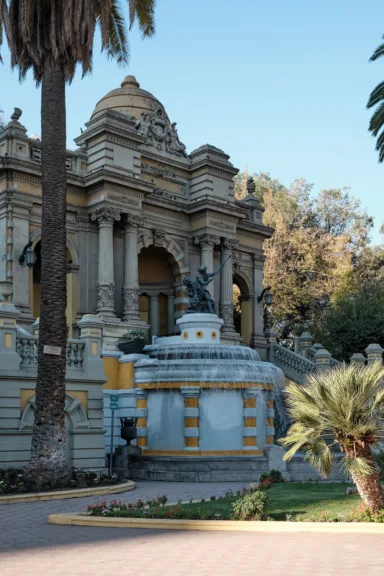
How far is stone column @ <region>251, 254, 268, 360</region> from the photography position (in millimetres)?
35281

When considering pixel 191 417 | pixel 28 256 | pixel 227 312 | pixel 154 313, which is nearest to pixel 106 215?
pixel 28 256

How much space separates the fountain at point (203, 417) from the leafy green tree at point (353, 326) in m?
15.1

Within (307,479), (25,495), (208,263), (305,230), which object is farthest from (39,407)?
(305,230)

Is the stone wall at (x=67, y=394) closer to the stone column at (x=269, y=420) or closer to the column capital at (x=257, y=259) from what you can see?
the stone column at (x=269, y=420)

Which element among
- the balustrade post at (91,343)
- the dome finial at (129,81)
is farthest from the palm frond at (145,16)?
the dome finial at (129,81)

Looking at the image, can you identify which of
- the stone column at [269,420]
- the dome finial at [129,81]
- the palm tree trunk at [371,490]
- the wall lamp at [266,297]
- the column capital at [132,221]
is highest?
the dome finial at [129,81]

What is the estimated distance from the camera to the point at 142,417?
68.3 feet

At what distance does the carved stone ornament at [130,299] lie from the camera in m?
29.5

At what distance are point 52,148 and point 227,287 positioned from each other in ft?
57.4

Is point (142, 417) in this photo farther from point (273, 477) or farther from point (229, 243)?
point (229, 243)

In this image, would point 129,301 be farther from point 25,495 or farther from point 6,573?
point 6,573

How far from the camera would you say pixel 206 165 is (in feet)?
111

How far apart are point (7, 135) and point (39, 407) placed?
14.7 meters

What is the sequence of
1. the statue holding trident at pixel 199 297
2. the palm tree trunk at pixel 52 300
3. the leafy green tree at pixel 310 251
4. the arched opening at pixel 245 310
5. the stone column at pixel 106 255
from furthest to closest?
the leafy green tree at pixel 310 251 < the arched opening at pixel 245 310 < the stone column at pixel 106 255 < the statue holding trident at pixel 199 297 < the palm tree trunk at pixel 52 300
